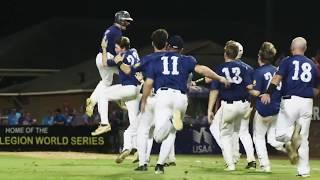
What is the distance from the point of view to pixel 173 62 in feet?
45.8

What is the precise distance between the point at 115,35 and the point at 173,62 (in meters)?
2.91

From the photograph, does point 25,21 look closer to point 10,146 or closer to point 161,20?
point 161,20

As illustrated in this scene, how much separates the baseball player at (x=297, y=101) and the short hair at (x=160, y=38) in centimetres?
203

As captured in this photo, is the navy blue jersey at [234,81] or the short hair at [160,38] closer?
the short hair at [160,38]

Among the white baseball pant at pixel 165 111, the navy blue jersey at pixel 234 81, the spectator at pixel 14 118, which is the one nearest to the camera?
the white baseball pant at pixel 165 111

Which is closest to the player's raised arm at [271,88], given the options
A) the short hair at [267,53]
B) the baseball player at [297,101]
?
the baseball player at [297,101]

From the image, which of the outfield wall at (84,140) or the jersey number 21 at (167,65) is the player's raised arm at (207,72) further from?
the outfield wall at (84,140)

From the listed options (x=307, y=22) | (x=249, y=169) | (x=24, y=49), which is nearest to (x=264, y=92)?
(x=249, y=169)

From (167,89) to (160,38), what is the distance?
916mm

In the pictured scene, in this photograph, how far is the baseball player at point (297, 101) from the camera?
554 inches

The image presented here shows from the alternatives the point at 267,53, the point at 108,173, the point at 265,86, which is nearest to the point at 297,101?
the point at 265,86

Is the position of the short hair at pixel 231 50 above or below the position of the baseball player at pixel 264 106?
above

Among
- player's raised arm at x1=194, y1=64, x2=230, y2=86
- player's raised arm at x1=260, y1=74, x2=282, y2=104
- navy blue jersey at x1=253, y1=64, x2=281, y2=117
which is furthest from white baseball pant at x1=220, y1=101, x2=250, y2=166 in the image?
player's raised arm at x1=194, y1=64, x2=230, y2=86

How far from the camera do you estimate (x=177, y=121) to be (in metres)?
13.6
